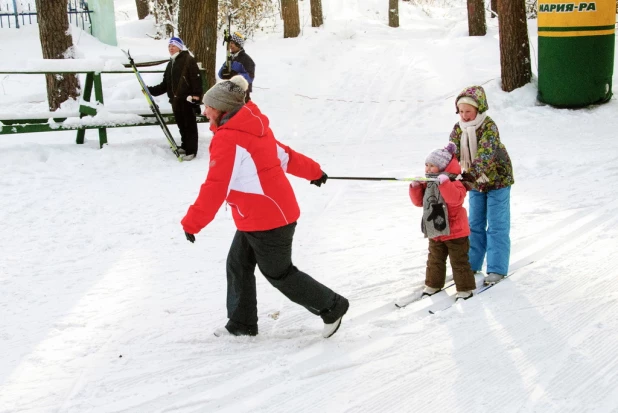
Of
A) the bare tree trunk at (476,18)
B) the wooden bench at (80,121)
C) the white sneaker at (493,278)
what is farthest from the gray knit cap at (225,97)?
the bare tree trunk at (476,18)

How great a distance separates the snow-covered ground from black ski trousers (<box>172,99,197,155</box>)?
24cm

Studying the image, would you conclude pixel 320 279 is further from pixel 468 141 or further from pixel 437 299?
pixel 468 141

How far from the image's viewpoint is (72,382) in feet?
12.2

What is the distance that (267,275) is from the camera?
4.11m

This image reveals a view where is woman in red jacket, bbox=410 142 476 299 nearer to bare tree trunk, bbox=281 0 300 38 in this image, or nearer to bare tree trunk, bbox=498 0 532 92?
bare tree trunk, bbox=498 0 532 92

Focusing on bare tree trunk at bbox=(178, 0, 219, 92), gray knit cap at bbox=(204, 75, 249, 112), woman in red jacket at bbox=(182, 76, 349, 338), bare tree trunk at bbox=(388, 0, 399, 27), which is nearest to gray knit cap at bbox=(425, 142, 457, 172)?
woman in red jacket at bbox=(182, 76, 349, 338)

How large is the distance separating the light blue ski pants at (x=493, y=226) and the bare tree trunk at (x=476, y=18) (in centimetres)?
1346

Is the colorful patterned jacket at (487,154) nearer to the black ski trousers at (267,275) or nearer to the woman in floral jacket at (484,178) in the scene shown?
the woman in floral jacket at (484,178)

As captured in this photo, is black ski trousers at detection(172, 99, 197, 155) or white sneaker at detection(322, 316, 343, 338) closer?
white sneaker at detection(322, 316, 343, 338)

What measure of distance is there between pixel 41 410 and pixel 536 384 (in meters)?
2.56

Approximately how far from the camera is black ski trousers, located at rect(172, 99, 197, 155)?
30.6ft

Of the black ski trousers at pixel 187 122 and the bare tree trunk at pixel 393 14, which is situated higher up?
the bare tree trunk at pixel 393 14

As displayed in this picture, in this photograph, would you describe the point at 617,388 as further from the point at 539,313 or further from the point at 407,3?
the point at 407,3

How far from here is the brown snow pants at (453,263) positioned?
4.76m
